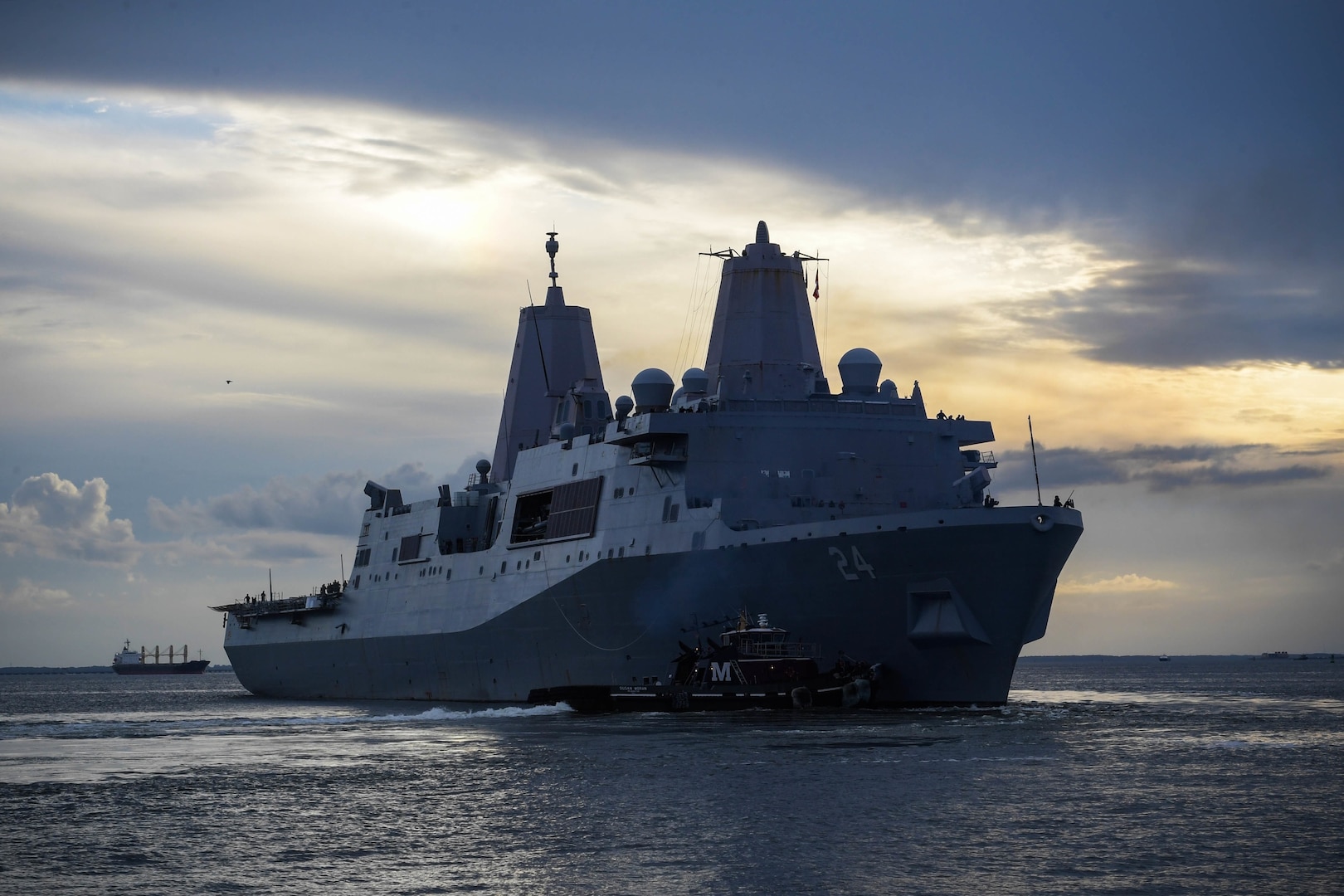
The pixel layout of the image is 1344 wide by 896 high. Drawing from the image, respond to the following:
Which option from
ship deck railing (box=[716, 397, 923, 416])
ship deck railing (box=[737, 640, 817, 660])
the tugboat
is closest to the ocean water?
the tugboat

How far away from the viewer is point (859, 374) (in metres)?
40.2

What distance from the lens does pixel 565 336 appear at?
53.8 m

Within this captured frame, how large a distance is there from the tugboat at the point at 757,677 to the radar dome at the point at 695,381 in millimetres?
7563

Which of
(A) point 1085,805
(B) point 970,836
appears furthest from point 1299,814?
(B) point 970,836

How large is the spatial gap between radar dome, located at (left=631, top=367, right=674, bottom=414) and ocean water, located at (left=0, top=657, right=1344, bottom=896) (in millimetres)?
9277

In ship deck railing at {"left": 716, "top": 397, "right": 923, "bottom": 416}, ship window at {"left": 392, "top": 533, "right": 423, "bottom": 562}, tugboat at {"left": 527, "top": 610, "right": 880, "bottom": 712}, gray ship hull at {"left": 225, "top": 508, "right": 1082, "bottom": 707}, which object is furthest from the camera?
ship window at {"left": 392, "top": 533, "right": 423, "bottom": 562}

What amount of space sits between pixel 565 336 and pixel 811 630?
2256 cm

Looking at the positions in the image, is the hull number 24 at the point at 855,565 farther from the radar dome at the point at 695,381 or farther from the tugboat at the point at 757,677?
the radar dome at the point at 695,381

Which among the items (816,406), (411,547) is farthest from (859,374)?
(411,547)

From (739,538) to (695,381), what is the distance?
6814 mm

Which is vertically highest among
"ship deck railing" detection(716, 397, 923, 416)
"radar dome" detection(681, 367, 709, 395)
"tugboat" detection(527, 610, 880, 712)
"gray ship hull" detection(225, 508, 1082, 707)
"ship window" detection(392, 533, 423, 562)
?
"radar dome" detection(681, 367, 709, 395)

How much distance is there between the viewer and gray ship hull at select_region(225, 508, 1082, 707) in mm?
31531

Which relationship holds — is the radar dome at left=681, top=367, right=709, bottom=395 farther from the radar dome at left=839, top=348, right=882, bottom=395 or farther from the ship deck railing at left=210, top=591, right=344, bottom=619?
the ship deck railing at left=210, top=591, right=344, bottom=619

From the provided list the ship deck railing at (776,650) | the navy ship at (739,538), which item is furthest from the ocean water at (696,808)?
the navy ship at (739,538)
